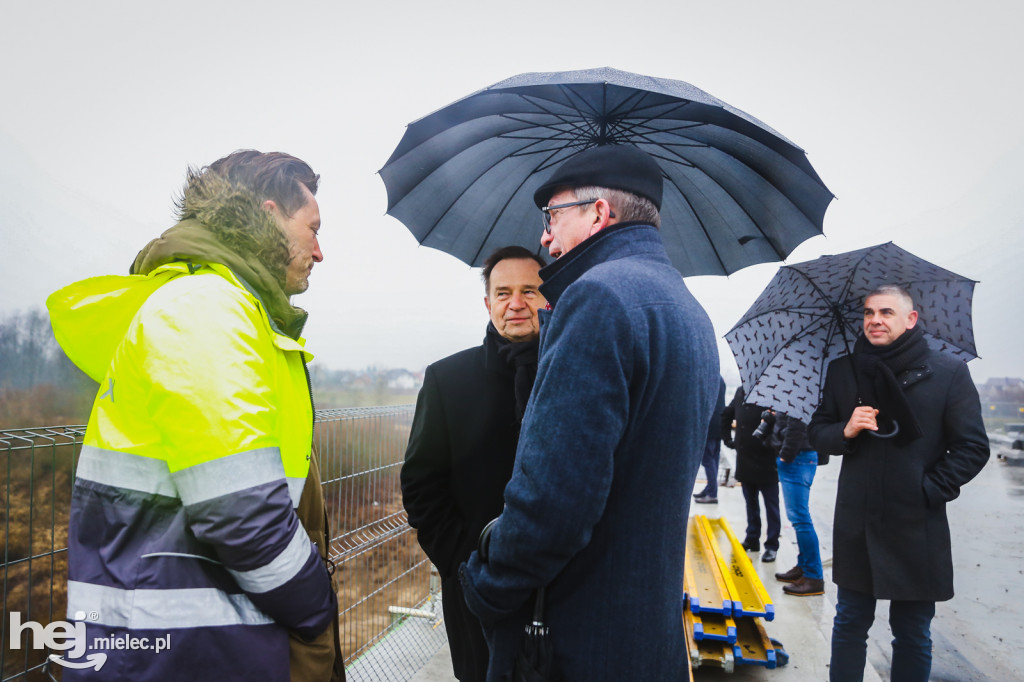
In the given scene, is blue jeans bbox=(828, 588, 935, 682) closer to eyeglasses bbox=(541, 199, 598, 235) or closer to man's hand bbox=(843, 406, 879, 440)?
man's hand bbox=(843, 406, 879, 440)

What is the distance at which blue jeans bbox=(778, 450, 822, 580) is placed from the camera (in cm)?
462

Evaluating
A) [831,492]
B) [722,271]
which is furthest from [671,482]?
[831,492]

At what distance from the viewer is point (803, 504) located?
4.63m

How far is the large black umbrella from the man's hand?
2.83ft

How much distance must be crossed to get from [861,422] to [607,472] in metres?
2.22

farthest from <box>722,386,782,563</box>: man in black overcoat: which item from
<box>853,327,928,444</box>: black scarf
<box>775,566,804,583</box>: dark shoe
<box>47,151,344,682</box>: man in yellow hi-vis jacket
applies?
<box>47,151,344,682</box>: man in yellow hi-vis jacket

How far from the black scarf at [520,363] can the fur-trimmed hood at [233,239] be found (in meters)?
0.83

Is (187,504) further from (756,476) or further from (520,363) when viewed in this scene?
(756,476)

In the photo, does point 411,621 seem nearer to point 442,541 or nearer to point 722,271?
point 442,541

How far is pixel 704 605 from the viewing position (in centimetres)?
322

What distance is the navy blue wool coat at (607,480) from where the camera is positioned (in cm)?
120

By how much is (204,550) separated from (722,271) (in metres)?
2.62

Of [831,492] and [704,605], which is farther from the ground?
[704,605]

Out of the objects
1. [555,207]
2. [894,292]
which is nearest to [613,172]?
[555,207]
